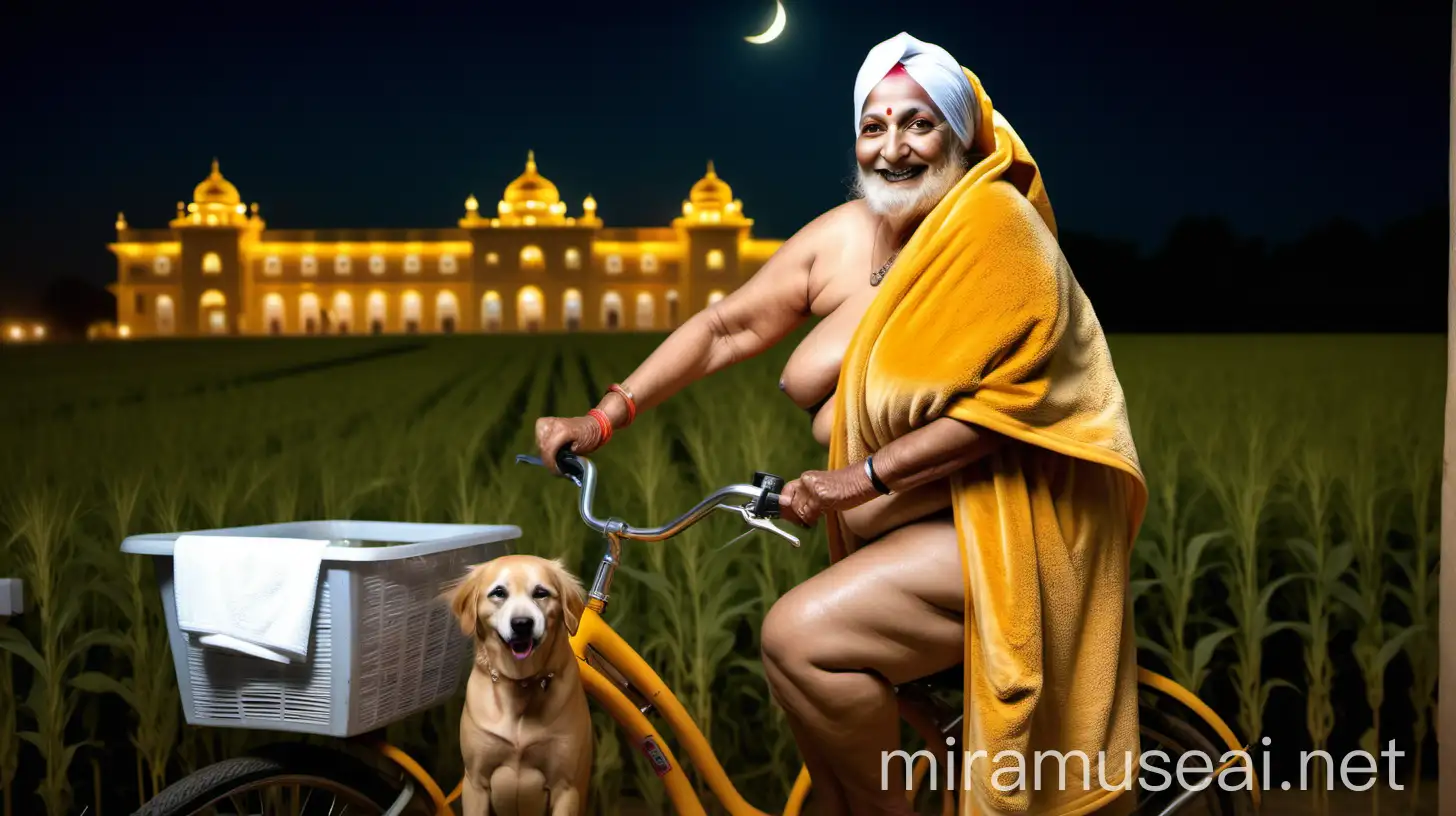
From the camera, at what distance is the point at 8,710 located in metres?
Result: 2.65

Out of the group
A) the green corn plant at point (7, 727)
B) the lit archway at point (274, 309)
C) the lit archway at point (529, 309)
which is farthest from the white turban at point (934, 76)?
the lit archway at point (274, 309)

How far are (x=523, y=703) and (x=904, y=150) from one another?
899 millimetres

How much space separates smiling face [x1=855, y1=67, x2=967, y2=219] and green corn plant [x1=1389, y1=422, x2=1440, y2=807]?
178cm

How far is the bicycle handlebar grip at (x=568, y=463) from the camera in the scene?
179 cm

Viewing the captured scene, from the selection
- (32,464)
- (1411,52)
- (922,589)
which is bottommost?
(922,589)

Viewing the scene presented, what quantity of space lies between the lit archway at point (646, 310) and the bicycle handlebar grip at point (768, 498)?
41.8 meters

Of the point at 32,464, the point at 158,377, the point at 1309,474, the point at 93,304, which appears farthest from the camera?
the point at 93,304

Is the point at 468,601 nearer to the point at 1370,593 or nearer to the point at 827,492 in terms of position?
the point at 827,492

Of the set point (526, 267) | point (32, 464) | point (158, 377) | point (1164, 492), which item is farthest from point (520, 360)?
point (526, 267)

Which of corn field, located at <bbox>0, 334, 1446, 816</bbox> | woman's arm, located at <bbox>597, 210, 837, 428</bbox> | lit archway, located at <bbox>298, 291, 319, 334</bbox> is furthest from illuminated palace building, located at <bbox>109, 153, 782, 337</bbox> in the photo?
woman's arm, located at <bbox>597, 210, 837, 428</bbox>

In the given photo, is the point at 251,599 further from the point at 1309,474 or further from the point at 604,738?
the point at 1309,474

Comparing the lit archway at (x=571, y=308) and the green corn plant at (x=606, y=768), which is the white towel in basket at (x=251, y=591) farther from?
the lit archway at (x=571, y=308)

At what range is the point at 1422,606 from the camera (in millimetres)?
2908

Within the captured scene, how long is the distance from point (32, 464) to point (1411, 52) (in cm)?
Result: 2190
